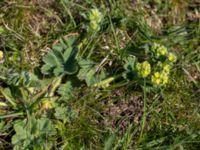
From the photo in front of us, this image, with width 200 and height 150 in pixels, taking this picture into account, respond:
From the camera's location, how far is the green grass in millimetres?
2176

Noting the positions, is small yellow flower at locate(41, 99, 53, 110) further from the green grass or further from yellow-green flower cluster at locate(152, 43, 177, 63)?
yellow-green flower cluster at locate(152, 43, 177, 63)

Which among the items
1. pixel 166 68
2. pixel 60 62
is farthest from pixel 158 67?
pixel 60 62

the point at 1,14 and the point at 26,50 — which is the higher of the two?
the point at 1,14

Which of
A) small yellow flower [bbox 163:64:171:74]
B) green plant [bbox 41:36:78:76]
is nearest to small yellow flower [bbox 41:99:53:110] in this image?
green plant [bbox 41:36:78:76]

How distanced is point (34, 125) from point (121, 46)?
0.66m

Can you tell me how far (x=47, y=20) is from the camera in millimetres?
2535

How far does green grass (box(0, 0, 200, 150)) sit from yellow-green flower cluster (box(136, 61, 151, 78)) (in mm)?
53

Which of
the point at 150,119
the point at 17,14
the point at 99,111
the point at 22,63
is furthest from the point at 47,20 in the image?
the point at 150,119

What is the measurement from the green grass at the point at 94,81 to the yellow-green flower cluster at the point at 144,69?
5cm

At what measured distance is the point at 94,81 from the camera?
90.8 inches

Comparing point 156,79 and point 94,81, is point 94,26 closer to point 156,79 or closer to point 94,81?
point 94,81

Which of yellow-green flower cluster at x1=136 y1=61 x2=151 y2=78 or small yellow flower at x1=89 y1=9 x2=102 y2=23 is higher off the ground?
small yellow flower at x1=89 y1=9 x2=102 y2=23

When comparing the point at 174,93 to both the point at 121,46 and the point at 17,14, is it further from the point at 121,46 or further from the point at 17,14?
the point at 17,14

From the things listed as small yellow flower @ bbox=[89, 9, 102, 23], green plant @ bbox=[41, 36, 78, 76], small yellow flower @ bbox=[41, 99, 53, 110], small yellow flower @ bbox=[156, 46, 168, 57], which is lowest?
small yellow flower @ bbox=[41, 99, 53, 110]
